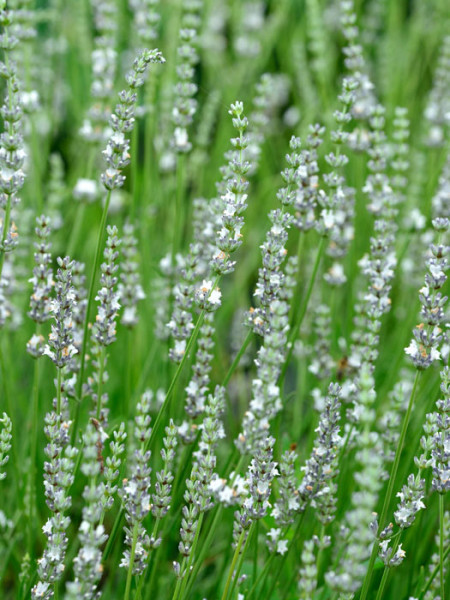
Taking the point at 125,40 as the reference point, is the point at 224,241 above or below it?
below

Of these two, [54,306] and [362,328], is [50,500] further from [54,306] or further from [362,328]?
[362,328]

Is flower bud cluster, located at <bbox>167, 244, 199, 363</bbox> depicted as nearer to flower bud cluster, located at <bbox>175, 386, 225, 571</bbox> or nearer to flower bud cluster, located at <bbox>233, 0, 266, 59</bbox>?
flower bud cluster, located at <bbox>175, 386, 225, 571</bbox>

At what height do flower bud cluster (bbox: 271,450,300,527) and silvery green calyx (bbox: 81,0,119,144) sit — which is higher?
silvery green calyx (bbox: 81,0,119,144)

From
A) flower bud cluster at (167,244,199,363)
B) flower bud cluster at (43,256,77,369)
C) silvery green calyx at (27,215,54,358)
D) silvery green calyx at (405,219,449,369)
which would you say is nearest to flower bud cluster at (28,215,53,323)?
silvery green calyx at (27,215,54,358)

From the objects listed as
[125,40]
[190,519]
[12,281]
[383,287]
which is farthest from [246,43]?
[190,519]

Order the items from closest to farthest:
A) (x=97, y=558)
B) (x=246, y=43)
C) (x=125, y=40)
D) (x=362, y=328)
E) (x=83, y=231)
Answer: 1. (x=97, y=558)
2. (x=362, y=328)
3. (x=83, y=231)
4. (x=246, y=43)
5. (x=125, y=40)

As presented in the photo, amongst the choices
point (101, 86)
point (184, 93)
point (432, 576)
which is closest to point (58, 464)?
point (432, 576)

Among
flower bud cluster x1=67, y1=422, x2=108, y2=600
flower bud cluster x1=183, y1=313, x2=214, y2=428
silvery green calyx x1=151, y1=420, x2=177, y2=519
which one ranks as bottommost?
flower bud cluster x1=67, y1=422, x2=108, y2=600
